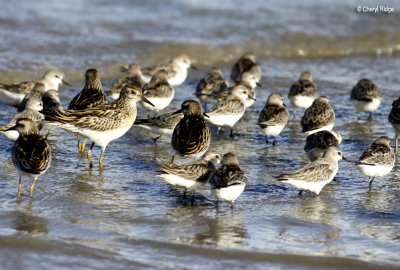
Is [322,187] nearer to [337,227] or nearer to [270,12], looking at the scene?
[337,227]

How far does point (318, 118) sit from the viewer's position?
438 inches

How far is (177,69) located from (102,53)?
307 cm

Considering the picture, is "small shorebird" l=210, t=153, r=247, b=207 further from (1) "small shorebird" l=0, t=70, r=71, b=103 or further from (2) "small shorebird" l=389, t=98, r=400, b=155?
(1) "small shorebird" l=0, t=70, r=71, b=103

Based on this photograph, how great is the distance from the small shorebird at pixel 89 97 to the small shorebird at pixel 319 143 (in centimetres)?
352

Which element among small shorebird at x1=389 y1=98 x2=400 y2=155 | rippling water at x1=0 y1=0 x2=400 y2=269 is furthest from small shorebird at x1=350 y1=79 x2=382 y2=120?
small shorebird at x1=389 y1=98 x2=400 y2=155

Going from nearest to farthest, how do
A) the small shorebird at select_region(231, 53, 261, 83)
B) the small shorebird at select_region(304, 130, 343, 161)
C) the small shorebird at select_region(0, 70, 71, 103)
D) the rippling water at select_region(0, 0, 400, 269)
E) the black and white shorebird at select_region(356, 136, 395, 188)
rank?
1. the rippling water at select_region(0, 0, 400, 269)
2. the black and white shorebird at select_region(356, 136, 395, 188)
3. the small shorebird at select_region(304, 130, 343, 161)
4. the small shorebird at select_region(0, 70, 71, 103)
5. the small shorebird at select_region(231, 53, 261, 83)

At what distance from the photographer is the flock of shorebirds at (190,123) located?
7891 millimetres

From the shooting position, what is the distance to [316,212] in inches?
314

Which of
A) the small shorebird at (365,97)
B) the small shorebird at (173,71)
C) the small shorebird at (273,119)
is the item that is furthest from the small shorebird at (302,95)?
the small shorebird at (173,71)

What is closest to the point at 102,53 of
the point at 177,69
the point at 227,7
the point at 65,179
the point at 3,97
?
the point at 177,69

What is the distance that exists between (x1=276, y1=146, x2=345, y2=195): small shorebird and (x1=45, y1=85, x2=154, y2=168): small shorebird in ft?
→ 8.97

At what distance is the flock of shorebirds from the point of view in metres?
7.89

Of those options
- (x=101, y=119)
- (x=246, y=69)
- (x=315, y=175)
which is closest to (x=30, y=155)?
(x=101, y=119)

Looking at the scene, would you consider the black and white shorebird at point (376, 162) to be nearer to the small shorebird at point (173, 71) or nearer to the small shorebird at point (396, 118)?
the small shorebird at point (396, 118)
